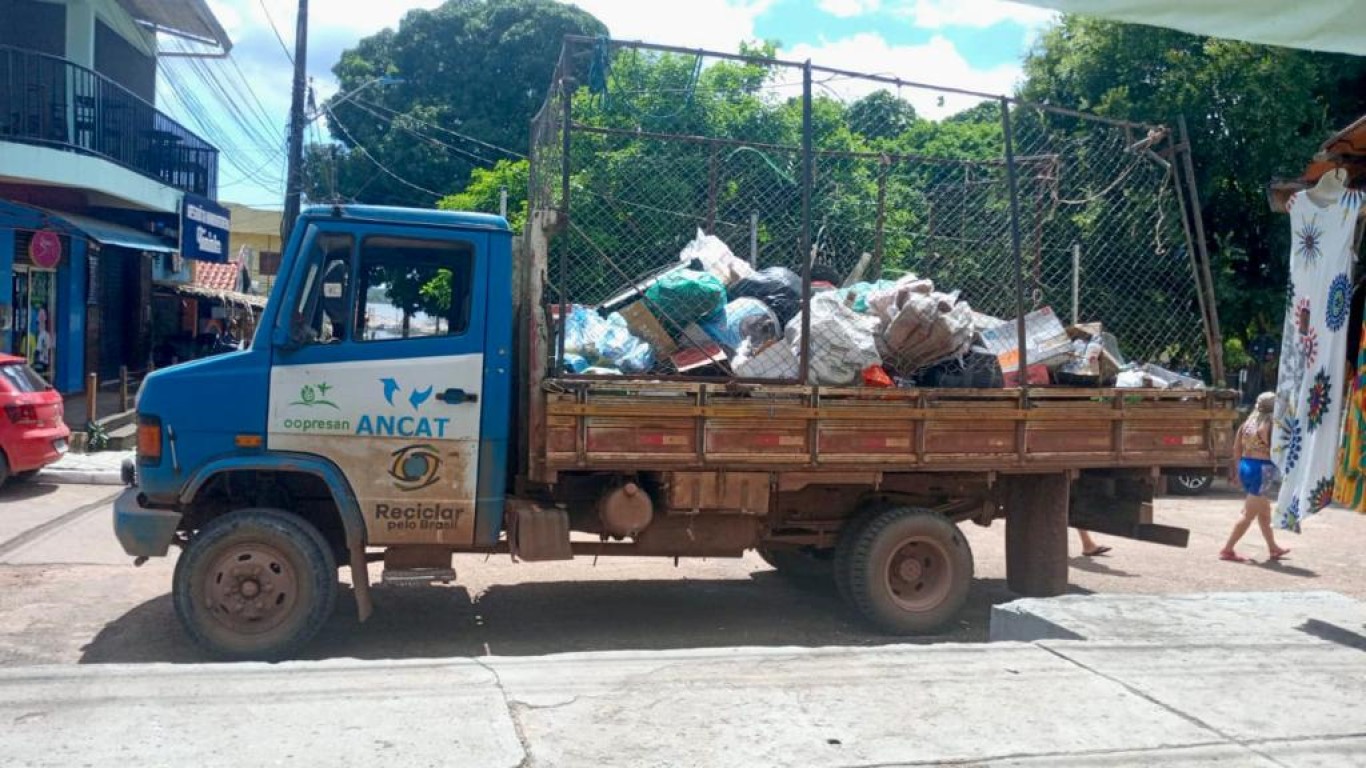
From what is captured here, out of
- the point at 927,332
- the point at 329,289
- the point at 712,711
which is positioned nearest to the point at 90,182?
the point at 329,289

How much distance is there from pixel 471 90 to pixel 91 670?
3005 centimetres

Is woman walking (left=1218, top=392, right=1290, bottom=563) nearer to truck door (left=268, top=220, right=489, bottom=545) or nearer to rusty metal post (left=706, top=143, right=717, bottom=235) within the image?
rusty metal post (left=706, top=143, right=717, bottom=235)

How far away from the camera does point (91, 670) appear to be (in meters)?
4.55

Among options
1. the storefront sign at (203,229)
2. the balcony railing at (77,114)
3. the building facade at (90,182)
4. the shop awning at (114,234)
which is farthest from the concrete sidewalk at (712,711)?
the storefront sign at (203,229)

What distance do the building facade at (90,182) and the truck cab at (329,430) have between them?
10353 mm

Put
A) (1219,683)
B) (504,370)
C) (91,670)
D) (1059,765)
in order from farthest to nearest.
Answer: (504,370) → (1219,683) → (91,670) → (1059,765)

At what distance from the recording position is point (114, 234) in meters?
17.2

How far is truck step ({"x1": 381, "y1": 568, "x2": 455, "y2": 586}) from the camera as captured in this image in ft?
20.9

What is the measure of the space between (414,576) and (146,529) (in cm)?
141

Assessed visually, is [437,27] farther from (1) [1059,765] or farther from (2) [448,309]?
(1) [1059,765]

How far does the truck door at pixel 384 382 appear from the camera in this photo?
615 centimetres

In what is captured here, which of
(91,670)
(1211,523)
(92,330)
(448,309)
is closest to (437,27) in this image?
(92,330)

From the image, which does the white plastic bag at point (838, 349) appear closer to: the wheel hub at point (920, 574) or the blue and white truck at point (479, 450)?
the blue and white truck at point (479, 450)

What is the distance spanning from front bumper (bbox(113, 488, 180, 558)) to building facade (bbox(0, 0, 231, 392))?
10318 mm
